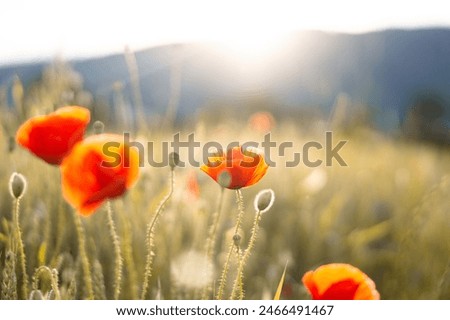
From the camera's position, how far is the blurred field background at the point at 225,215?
117 centimetres

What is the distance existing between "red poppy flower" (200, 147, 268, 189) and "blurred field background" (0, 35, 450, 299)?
0.19 metres

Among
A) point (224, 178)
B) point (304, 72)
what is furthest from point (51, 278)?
point (304, 72)

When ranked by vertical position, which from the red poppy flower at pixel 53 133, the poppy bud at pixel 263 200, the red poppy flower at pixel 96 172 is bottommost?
the poppy bud at pixel 263 200

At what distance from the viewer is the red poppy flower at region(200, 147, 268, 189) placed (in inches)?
34.5

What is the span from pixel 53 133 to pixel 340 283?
21.1 inches

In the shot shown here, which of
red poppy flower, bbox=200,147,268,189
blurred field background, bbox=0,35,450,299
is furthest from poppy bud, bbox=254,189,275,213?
blurred field background, bbox=0,35,450,299

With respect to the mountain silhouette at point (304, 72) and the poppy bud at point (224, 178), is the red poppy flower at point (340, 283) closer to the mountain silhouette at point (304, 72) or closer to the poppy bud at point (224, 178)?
the poppy bud at point (224, 178)

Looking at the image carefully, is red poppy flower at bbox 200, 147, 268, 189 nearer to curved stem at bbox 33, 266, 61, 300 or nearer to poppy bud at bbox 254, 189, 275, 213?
poppy bud at bbox 254, 189, 275, 213

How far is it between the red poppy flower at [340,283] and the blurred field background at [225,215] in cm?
20

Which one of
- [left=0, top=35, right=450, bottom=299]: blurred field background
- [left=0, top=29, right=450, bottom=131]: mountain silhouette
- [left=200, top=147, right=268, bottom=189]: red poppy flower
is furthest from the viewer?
[left=0, top=29, right=450, bottom=131]: mountain silhouette

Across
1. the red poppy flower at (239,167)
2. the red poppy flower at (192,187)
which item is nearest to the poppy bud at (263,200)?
the red poppy flower at (239,167)

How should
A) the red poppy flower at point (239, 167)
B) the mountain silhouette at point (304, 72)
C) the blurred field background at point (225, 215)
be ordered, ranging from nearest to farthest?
the red poppy flower at point (239, 167) < the blurred field background at point (225, 215) < the mountain silhouette at point (304, 72)
